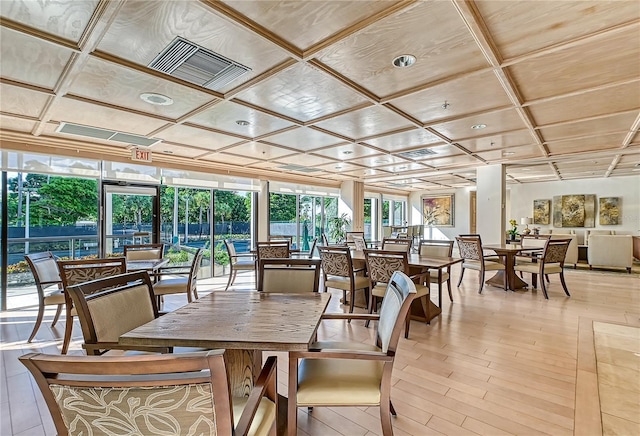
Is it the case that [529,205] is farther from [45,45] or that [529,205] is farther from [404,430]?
[45,45]

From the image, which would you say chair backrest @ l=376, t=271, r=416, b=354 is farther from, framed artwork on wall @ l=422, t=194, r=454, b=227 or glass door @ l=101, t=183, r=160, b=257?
framed artwork on wall @ l=422, t=194, r=454, b=227

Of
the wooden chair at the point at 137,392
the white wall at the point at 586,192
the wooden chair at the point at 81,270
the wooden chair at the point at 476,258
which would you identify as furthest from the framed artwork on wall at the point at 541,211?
the wooden chair at the point at 137,392

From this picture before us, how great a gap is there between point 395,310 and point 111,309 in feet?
5.14

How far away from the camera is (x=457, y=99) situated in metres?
3.05

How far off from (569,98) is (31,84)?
16.5 ft

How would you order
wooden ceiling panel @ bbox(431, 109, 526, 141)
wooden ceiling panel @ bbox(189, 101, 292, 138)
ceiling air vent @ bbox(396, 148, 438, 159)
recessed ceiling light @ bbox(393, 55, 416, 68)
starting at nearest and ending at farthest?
recessed ceiling light @ bbox(393, 55, 416, 68) < wooden ceiling panel @ bbox(189, 101, 292, 138) < wooden ceiling panel @ bbox(431, 109, 526, 141) < ceiling air vent @ bbox(396, 148, 438, 159)

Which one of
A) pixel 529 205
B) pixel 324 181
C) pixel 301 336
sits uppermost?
pixel 324 181

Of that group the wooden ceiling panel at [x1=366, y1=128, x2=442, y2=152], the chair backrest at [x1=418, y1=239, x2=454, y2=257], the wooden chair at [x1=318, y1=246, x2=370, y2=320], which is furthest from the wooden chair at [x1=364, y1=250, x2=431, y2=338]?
the wooden ceiling panel at [x1=366, y1=128, x2=442, y2=152]


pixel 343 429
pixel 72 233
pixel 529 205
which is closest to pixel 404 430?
pixel 343 429

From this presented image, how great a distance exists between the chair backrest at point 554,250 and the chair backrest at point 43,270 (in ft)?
21.5

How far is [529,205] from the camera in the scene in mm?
10227

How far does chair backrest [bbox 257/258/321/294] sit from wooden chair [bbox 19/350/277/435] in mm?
1599

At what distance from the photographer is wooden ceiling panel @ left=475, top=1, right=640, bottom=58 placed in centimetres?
171

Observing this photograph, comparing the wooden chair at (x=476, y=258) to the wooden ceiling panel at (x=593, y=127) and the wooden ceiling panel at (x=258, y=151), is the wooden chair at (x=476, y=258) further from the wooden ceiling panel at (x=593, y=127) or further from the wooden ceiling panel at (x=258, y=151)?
the wooden ceiling panel at (x=258, y=151)
